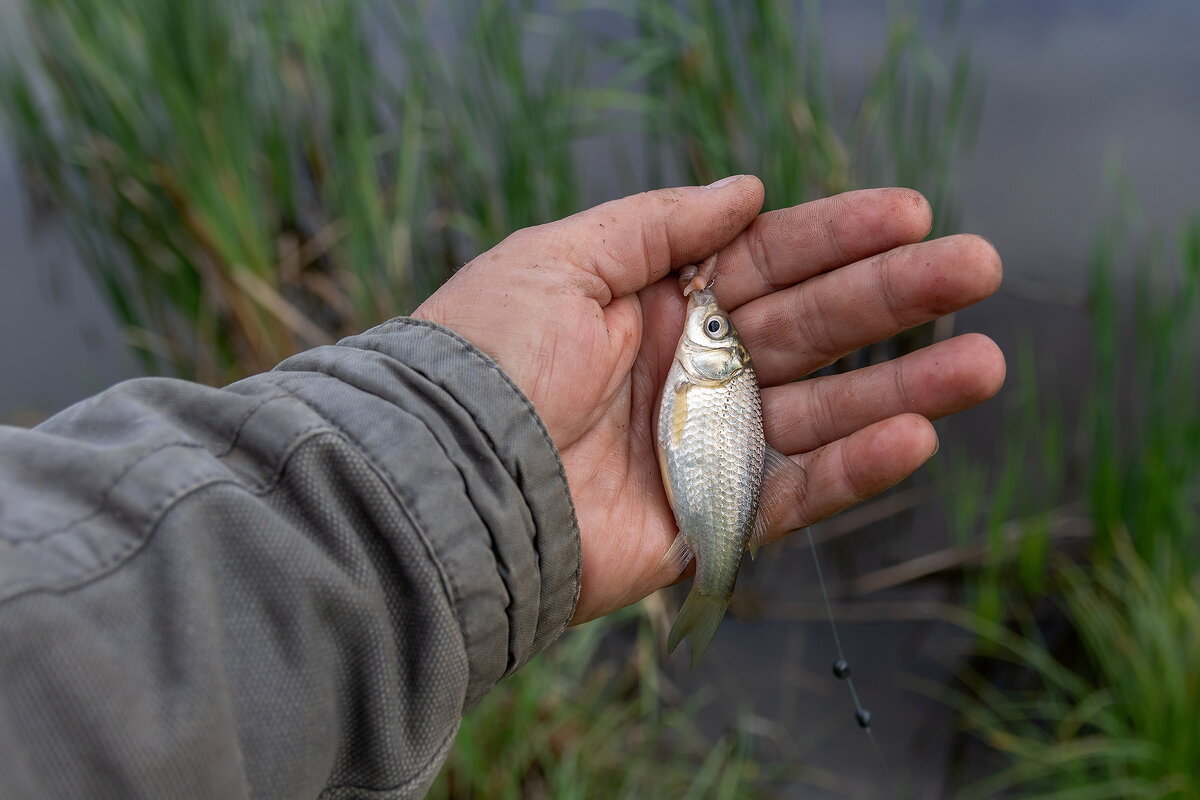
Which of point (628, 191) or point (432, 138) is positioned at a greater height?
point (432, 138)

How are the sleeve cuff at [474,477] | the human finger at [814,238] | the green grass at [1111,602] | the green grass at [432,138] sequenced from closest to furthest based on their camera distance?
1. the sleeve cuff at [474,477]
2. the human finger at [814,238]
3. the green grass at [1111,602]
4. the green grass at [432,138]

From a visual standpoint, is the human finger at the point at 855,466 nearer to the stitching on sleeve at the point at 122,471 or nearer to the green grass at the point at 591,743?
the green grass at the point at 591,743

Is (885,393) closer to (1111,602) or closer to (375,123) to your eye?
(1111,602)

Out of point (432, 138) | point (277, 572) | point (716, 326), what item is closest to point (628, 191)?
point (432, 138)

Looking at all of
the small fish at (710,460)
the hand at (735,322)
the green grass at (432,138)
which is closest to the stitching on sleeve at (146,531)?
the hand at (735,322)

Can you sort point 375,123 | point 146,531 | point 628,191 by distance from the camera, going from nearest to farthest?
point 146,531 → point 375,123 → point 628,191

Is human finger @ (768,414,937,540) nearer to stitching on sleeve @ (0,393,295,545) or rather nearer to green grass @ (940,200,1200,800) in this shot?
green grass @ (940,200,1200,800)

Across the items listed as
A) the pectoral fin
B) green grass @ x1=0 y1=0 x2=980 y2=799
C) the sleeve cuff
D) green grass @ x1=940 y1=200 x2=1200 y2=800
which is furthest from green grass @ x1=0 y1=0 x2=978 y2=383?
the sleeve cuff
